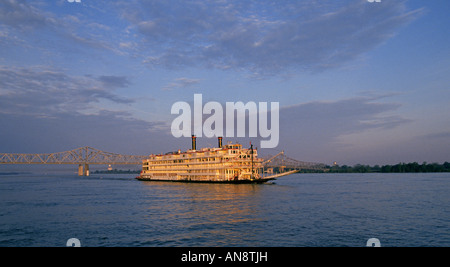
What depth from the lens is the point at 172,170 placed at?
109062 mm

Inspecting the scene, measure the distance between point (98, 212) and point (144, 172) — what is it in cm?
9581

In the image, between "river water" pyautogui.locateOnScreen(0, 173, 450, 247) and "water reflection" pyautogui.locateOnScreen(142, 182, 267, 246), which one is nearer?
"river water" pyautogui.locateOnScreen(0, 173, 450, 247)

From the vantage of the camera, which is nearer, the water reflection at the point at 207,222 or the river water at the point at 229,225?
the river water at the point at 229,225

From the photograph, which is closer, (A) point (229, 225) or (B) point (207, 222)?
(A) point (229, 225)

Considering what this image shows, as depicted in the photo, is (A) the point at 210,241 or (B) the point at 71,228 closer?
(A) the point at 210,241
